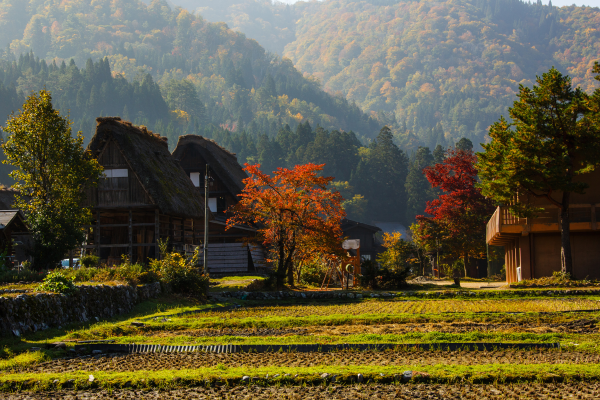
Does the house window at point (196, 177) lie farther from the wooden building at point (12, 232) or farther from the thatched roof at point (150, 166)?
the wooden building at point (12, 232)

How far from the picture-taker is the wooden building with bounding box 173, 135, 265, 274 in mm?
36188

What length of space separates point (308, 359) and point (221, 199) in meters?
33.9

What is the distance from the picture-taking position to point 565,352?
27.5 feet

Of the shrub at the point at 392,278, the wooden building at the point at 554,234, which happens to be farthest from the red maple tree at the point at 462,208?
the shrub at the point at 392,278

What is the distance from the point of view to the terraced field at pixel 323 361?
21.3 feet

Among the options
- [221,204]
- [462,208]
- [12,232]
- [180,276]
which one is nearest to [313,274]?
[180,276]

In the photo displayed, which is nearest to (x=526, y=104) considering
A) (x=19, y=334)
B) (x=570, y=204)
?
Answer: (x=570, y=204)

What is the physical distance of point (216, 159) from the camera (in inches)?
1625

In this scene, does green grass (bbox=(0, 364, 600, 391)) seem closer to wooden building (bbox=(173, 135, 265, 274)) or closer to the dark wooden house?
wooden building (bbox=(173, 135, 265, 274))

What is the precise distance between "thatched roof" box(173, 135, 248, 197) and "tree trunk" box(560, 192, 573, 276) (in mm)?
22808

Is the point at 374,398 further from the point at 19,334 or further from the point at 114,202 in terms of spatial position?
the point at 114,202

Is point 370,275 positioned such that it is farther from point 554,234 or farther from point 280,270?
point 554,234

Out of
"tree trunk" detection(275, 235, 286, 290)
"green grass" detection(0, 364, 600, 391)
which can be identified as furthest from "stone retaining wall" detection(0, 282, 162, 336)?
"tree trunk" detection(275, 235, 286, 290)

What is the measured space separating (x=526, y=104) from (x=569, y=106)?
1.72m
